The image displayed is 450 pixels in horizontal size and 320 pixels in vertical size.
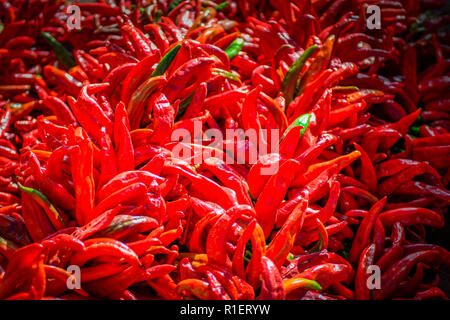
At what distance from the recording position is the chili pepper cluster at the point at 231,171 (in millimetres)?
909

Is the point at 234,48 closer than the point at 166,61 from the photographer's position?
No

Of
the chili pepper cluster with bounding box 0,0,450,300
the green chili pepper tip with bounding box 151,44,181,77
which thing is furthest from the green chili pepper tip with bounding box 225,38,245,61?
the green chili pepper tip with bounding box 151,44,181,77

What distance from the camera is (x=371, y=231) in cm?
114

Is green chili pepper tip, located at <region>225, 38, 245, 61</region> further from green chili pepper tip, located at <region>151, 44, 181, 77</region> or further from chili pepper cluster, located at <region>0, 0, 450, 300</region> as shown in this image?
green chili pepper tip, located at <region>151, 44, 181, 77</region>

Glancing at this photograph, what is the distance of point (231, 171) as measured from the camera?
1.07m

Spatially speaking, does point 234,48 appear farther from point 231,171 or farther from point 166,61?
point 231,171

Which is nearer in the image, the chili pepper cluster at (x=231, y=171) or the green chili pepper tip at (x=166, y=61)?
the chili pepper cluster at (x=231, y=171)

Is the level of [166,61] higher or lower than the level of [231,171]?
higher

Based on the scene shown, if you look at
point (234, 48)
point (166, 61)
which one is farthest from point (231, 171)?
point (234, 48)

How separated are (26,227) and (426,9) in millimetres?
1892

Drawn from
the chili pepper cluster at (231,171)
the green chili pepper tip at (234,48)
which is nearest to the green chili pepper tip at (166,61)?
the chili pepper cluster at (231,171)

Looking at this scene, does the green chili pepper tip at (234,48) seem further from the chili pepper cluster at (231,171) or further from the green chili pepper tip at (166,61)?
the green chili pepper tip at (166,61)

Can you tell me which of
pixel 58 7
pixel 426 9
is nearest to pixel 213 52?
pixel 58 7

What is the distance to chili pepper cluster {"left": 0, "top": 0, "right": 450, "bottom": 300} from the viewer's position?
909 millimetres
